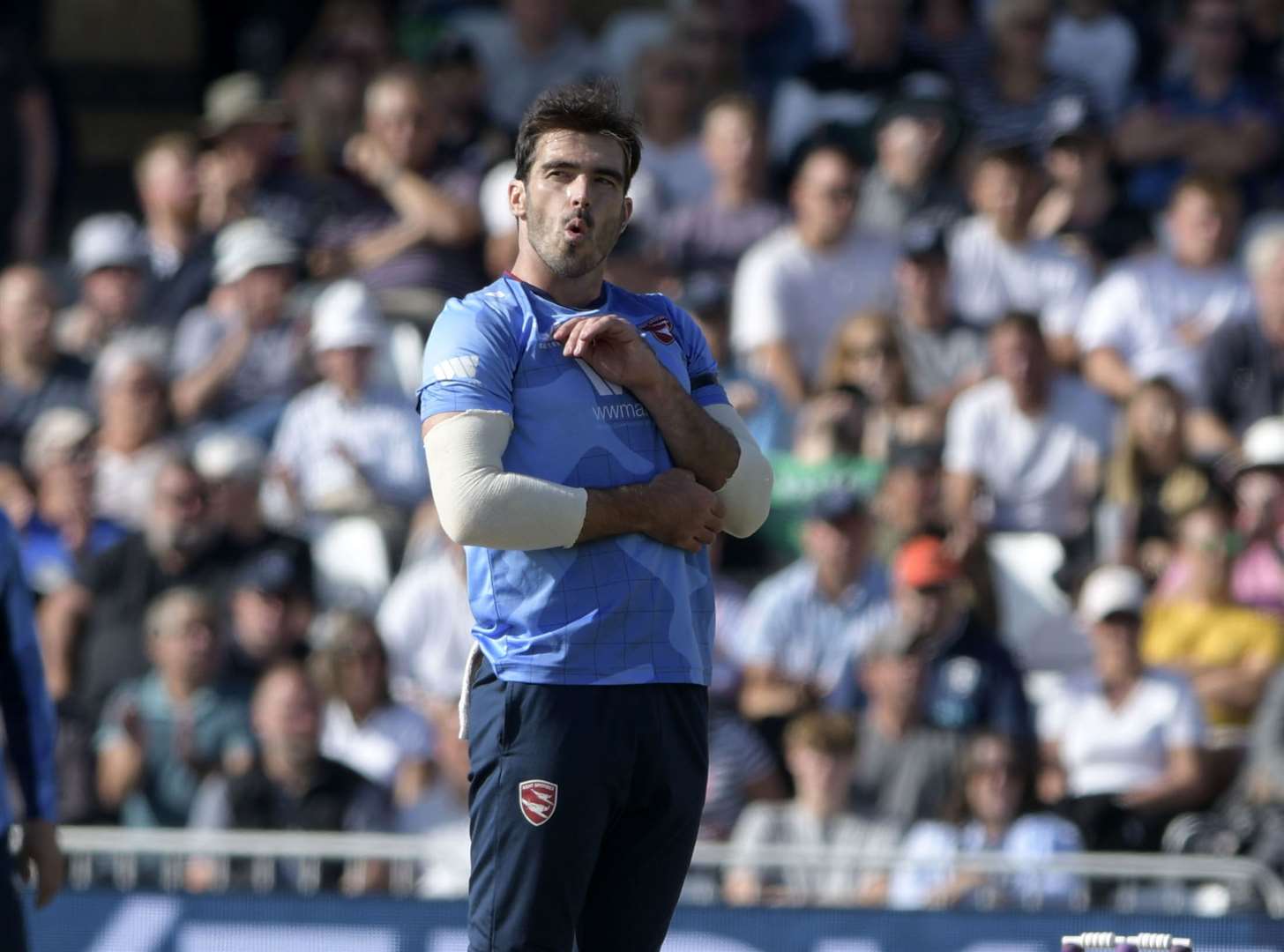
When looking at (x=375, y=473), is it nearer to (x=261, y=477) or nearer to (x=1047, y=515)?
(x=261, y=477)

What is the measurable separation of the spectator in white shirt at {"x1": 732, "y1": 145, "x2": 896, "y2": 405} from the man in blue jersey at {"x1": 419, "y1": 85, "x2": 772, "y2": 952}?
219 inches

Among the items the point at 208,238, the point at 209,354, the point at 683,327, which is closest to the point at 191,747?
the point at 209,354

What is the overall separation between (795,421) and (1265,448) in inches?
73.8

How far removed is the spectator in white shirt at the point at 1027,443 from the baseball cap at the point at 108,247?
400cm

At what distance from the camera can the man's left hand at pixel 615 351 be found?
3.67 m

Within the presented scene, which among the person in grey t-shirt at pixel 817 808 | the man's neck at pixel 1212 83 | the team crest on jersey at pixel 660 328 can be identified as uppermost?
the man's neck at pixel 1212 83

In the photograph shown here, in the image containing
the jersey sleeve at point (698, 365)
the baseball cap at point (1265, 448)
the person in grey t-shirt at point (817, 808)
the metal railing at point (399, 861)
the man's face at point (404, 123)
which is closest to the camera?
the jersey sleeve at point (698, 365)

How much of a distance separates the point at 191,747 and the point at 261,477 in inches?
58.1

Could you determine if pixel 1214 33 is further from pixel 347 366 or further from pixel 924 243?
pixel 347 366

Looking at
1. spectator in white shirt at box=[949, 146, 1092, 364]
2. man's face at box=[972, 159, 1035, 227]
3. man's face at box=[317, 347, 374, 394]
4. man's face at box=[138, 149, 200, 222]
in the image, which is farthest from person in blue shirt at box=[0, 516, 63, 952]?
man's face at box=[138, 149, 200, 222]

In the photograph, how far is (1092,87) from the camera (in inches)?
413

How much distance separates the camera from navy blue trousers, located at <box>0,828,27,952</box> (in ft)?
14.2

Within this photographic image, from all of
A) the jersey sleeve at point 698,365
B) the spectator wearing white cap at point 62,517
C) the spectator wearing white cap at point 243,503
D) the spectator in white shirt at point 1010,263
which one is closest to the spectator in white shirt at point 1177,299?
the spectator in white shirt at point 1010,263

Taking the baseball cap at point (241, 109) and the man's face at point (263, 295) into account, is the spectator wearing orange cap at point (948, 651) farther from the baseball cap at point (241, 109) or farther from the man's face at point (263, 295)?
the baseball cap at point (241, 109)
